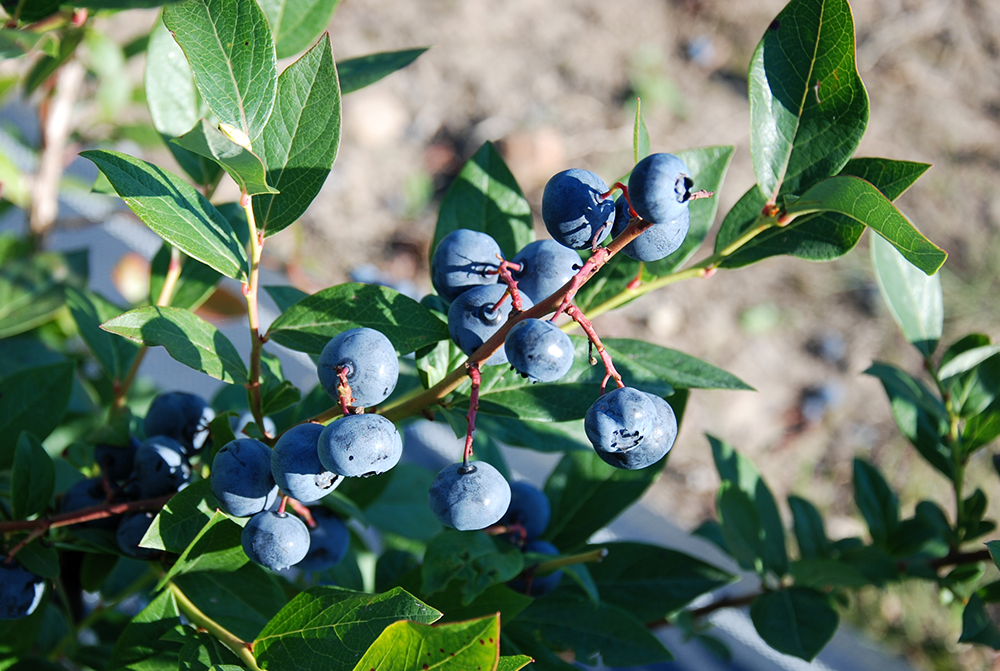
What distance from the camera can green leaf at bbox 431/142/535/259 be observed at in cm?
87

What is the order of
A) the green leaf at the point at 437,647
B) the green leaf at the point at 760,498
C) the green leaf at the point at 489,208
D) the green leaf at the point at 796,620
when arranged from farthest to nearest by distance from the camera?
the green leaf at the point at 760,498 < the green leaf at the point at 796,620 < the green leaf at the point at 489,208 < the green leaf at the point at 437,647

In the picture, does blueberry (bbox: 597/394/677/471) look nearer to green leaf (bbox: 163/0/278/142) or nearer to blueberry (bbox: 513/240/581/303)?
blueberry (bbox: 513/240/581/303)

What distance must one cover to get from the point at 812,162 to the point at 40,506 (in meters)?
0.92

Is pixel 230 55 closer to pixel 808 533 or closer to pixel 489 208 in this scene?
pixel 489 208

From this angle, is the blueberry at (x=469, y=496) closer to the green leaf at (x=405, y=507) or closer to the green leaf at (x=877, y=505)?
the green leaf at (x=405, y=507)

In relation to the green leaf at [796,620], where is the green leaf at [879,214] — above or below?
above

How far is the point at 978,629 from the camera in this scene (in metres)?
0.94

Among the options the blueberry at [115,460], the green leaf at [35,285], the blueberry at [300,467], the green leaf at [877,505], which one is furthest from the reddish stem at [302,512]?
the green leaf at [877,505]

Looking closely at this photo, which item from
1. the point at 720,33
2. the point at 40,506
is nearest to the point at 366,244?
the point at 720,33

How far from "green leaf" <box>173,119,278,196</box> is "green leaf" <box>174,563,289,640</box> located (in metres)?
0.43

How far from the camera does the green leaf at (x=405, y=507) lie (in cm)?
120

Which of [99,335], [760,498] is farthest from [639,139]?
[99,335]

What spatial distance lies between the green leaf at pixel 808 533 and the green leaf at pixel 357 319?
788 millimetres

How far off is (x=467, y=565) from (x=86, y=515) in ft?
1.36
